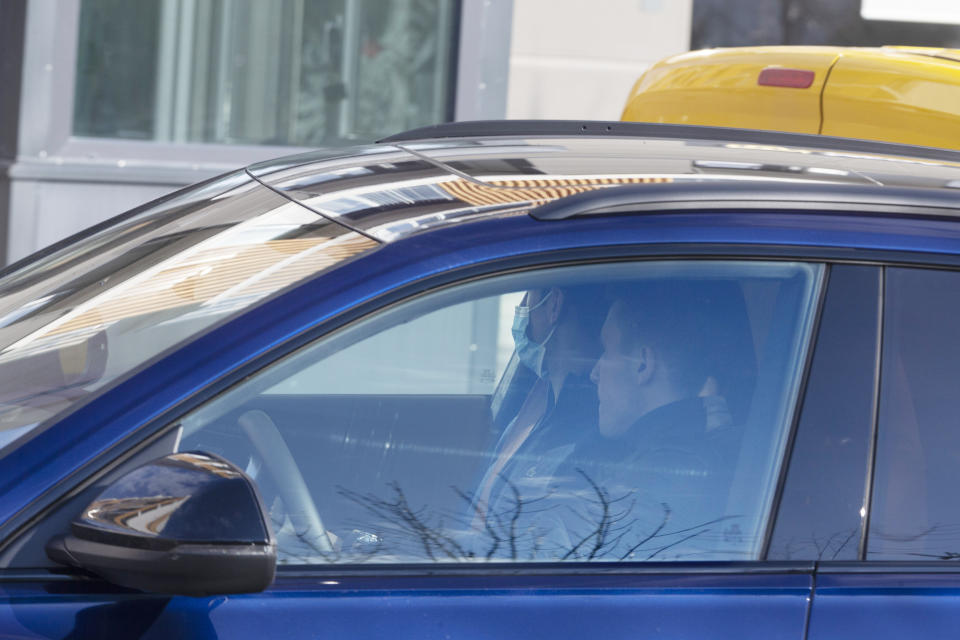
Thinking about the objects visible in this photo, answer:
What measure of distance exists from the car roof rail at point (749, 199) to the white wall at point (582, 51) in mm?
5225

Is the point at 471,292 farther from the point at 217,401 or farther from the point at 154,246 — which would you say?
the point at 154,246

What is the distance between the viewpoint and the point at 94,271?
7.32ft

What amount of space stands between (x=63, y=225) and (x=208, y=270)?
491cm

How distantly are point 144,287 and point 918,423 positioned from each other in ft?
3.83

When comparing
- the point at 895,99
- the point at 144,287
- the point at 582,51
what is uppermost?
the point at 582,51

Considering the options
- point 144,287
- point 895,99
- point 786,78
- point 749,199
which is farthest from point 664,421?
point 786,78

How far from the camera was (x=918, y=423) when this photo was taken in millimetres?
1866

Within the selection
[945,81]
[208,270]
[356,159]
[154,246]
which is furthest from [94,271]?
[945,81]

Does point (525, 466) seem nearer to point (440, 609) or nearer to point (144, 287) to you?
point (440, 609)

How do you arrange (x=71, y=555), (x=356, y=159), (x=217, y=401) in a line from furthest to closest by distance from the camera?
(x=356, y=159), (x=217, y=401), (x=71, y=555)

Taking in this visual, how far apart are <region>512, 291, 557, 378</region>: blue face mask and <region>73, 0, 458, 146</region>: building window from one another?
5376 millimetres

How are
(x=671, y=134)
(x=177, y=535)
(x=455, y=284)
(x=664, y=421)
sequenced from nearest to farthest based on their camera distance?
(x=177, y=535), (x=455, y=284), (x=664, y=421), (x=671, y=134)

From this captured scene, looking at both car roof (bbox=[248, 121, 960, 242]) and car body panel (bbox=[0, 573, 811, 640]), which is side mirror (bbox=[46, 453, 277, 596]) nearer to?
car body panel (bbox=[0, 573, 811, 640])

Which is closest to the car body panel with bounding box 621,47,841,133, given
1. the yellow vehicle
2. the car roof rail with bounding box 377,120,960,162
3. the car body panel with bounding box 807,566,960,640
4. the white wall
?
the yellow vehicle
